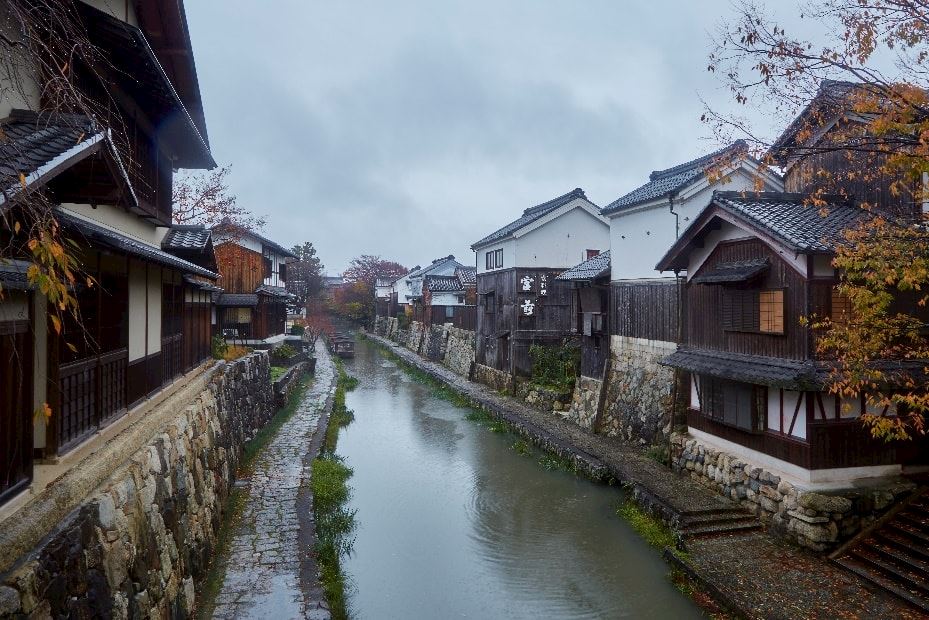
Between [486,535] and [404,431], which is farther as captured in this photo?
[404,431]

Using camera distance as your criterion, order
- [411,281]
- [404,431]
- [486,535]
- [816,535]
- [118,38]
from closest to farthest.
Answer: [118,38]
[816,535]
[486,535]
[404,431]
[411,281]

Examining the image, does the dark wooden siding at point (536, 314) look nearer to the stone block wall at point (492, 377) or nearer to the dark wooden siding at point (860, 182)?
the stone block wall at point (492, 377)

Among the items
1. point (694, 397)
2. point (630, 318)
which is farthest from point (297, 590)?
point (630, 318)

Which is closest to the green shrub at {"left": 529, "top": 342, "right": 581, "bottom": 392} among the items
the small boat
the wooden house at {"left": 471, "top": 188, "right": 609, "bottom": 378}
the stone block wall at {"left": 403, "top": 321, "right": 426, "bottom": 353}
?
the wooden house at {"left": 471, "top": 188, "right": 609, "bottom": 378}

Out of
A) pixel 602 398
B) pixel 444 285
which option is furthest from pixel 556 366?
pixel 444 285

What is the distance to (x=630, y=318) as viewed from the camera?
1931 centimetres

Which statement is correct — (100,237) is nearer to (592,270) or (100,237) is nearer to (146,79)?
(146,79)

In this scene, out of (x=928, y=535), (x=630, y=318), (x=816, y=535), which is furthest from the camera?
(x=630, y=318)

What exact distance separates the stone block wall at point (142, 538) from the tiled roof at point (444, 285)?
3545 centimetres

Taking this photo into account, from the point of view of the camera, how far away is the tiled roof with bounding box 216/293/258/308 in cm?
2775

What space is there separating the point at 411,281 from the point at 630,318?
148ft

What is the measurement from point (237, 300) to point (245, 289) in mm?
1163

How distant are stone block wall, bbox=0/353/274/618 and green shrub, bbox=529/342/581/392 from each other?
15.0 meters

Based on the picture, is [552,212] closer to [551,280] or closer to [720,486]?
[551,280]
